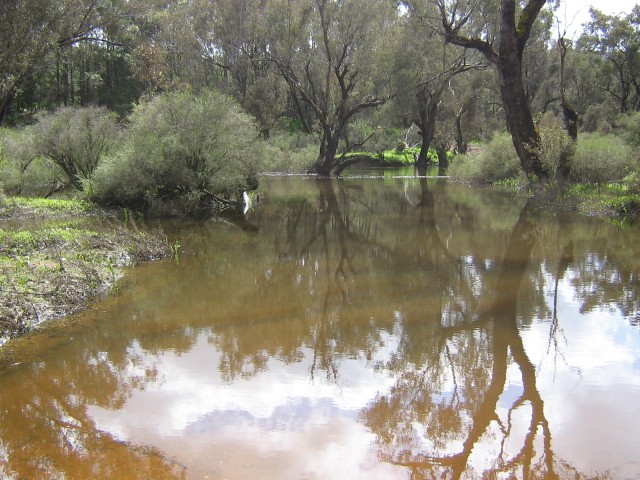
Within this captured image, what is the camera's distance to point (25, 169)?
20.1 m

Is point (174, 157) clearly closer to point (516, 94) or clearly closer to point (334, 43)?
point (516, 94)

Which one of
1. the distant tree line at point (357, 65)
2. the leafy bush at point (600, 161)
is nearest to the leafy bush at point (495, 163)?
the distant tree line at point (357, 65)

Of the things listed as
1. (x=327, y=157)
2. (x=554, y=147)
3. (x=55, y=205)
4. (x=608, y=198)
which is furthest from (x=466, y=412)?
(x=327, y=157)

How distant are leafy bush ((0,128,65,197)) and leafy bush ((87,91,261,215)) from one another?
268 cm

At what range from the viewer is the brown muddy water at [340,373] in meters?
4.80

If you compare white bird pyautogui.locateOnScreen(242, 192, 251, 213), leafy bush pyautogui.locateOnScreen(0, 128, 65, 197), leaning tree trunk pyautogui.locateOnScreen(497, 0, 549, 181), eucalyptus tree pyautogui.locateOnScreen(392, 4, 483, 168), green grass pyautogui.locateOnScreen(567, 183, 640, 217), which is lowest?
white bird pyautogui.locateOnScreen(242, 192, 251, 213)

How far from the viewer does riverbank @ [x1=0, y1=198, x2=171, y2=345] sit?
298 inches

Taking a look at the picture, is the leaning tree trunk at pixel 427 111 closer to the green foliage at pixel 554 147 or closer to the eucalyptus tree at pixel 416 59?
the eucalyptus tree at pixel 416 59

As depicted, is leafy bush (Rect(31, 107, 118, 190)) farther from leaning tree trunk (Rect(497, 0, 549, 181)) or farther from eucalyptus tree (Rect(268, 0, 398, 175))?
eucalyptus tree (Rect(268, 0, 398, 175))

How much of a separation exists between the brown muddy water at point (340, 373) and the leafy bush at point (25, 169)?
10.0m

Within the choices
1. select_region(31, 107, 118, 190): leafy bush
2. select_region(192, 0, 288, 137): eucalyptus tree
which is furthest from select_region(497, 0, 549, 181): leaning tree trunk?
select_region(192, 0, 288, 137): eucalyptus tree

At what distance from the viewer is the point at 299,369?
6621mm

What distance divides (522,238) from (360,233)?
417 centimetres

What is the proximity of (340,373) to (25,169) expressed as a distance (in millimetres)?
17609
